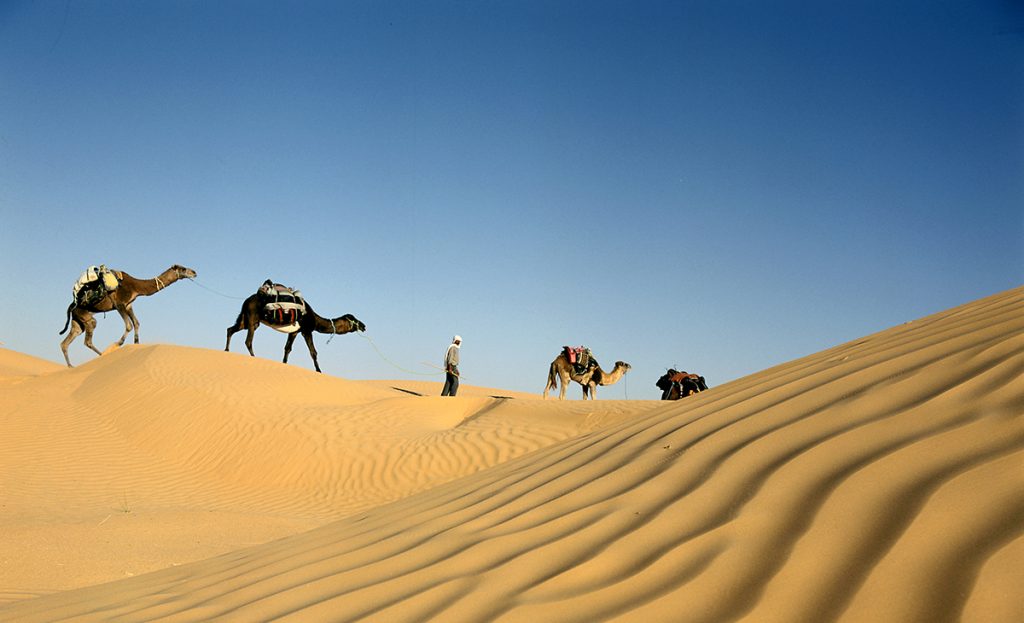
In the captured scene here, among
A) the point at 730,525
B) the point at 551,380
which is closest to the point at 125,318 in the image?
the point at 551,380

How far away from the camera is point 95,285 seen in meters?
20.5

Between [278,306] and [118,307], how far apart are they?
4.39m

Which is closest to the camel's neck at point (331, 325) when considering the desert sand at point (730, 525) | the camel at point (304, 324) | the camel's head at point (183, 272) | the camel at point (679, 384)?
the camel at point (304, 324)

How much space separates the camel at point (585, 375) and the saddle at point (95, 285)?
12.3 metres

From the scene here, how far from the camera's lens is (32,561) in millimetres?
6367

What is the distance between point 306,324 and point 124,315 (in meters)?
4.93

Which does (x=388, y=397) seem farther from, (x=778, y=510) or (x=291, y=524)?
(x=778, y=510)

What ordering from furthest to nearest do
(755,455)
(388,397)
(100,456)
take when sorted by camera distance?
(388,397) → (100,456) → (755,455)

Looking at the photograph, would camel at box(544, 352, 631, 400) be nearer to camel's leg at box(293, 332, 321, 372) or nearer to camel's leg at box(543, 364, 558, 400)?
camel's leg at box(543, 364, 558, 400)

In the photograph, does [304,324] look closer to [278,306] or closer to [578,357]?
[278,306]

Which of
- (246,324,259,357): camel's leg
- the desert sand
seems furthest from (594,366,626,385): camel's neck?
the desert sand

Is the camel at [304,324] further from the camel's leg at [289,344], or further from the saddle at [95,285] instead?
the saddle at [95,285]

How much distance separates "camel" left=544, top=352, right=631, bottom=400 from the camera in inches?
898

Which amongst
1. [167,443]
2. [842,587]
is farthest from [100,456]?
[842,587]
